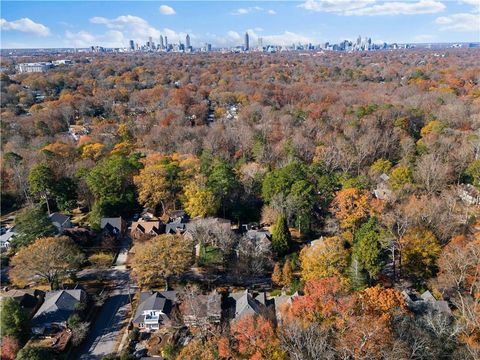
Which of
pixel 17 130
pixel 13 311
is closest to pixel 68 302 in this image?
pixel 13 311

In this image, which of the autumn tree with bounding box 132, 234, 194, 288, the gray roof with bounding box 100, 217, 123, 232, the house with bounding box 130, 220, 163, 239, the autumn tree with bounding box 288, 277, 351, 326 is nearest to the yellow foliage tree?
the gray roof with bounding box 100, 217, 123, 232

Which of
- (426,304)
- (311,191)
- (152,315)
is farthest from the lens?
(311,191)

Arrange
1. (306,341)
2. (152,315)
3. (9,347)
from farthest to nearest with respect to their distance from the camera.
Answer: (152,315), (9,347), (306,341)

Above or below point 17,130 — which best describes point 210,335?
below

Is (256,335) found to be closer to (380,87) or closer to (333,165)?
(333,165)

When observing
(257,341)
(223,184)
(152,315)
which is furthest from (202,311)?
(223,184)

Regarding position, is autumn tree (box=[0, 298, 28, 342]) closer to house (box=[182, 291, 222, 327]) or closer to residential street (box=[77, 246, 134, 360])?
residential street (box=[77, 246, 134, 360])

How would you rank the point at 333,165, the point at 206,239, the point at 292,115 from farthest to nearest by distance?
the point at 292,115, the point at 333,165, the point at 206,239

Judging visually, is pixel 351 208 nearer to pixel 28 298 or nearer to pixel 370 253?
pixel 370 253
